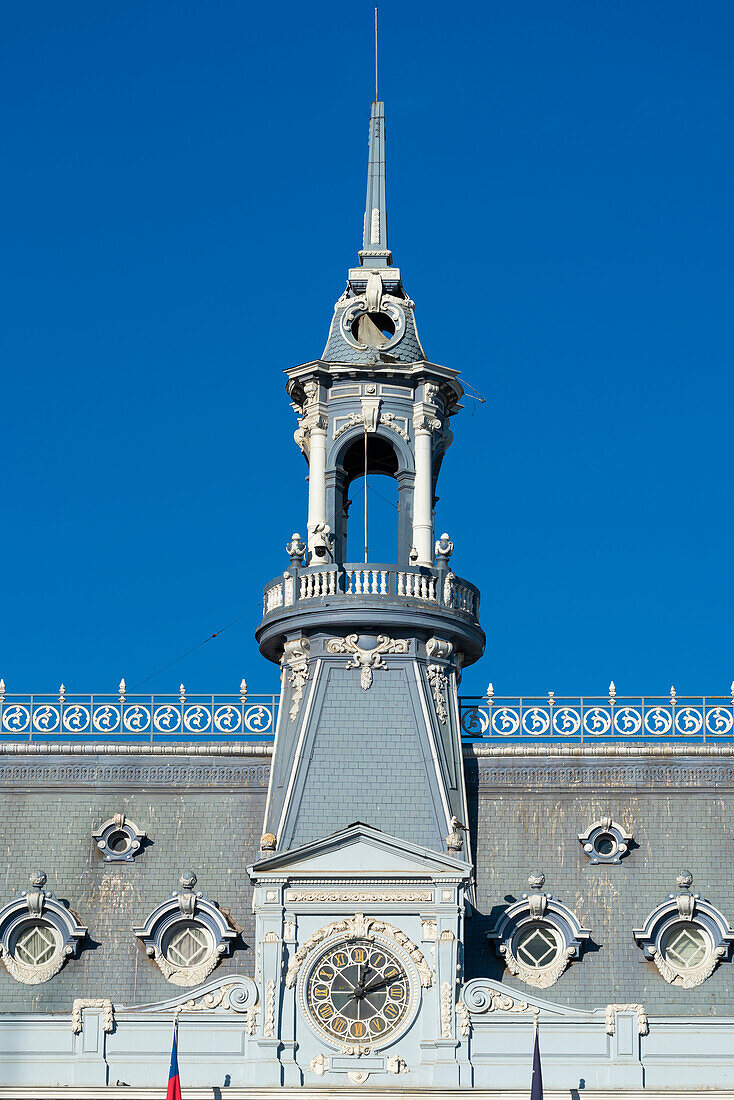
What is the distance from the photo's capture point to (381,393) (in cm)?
6569

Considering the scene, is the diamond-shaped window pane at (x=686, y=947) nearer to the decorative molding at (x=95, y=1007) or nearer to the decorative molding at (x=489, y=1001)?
the decorative molding at (x=489, y=1001)

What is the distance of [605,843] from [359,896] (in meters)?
8.26

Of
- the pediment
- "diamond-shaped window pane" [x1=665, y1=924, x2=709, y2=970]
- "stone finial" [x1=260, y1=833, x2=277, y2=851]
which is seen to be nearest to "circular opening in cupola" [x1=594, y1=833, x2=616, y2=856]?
"diamond-shaped window pane" [x1=665, y1=924, x2=709, y2=970]

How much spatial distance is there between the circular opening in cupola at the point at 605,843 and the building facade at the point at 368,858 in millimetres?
251

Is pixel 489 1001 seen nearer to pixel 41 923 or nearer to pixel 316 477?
pixel 41 923

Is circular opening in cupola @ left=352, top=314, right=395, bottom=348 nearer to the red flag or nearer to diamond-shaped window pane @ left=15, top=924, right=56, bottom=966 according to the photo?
diamond-shaped window pane @ left=15, top=924, right=56, bottom=966

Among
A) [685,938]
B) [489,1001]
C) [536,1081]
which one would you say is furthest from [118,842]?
[685,938]

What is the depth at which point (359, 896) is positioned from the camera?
58.5 m

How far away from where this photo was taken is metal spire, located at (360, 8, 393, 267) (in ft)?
226

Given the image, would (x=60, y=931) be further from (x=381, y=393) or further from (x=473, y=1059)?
(x=381, y=393)

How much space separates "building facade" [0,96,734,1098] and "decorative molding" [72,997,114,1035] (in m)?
0.12

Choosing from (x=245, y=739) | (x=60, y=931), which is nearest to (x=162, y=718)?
(x=245, y=739)

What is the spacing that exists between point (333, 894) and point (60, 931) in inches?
323

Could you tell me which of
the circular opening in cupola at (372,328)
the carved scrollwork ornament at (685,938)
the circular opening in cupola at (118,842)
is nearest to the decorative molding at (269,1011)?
the circular opening in cupola at (118,842)
